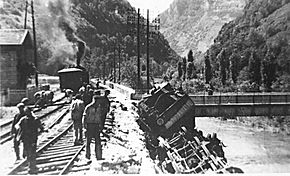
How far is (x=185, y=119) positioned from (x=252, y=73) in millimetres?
44355

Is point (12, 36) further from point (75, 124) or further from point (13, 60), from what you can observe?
point (75, 124)

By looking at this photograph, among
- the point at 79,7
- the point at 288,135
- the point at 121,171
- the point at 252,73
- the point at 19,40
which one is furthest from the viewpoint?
the point at 79,7

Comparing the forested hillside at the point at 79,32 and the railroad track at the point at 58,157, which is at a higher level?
the forested hillside at the point at 79,32

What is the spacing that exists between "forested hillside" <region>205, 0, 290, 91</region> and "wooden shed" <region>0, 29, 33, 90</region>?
30.9 metres

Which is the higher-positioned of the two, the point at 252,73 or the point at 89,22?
the point at 89,22

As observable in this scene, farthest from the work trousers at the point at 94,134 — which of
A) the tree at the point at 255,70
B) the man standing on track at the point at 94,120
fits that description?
the tree at the point at 255,70

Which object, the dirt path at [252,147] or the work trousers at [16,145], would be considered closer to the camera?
the work trousers at [16,145]

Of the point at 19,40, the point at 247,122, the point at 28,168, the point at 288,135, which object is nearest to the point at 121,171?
the point at 28,168

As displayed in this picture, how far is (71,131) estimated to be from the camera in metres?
13.8

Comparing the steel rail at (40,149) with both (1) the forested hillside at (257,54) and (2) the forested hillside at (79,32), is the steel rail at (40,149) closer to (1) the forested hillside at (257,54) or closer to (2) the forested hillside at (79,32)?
(2) the forested hillside at (79,32)

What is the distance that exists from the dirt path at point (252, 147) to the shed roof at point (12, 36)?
15322 millimetres

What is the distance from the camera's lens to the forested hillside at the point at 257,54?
173 feet

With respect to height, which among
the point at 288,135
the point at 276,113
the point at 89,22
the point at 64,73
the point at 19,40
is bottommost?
the point at 288,135

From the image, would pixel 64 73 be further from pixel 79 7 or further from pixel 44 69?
pixel 79 7
